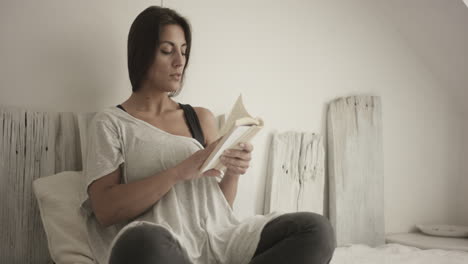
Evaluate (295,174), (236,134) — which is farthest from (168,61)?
(295,174)

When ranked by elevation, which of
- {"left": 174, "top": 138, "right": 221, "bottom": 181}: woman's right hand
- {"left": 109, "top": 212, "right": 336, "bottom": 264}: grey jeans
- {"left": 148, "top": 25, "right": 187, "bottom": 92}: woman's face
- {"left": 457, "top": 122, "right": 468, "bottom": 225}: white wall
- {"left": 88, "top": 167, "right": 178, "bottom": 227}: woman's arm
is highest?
{"left": 148, "top": 25, "right": 187, "bottom": 92}: woman's face

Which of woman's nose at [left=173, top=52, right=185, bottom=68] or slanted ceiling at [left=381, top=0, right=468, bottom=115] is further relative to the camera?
slanted ceiling at [left=381, top=0, right=468, bottom=115]

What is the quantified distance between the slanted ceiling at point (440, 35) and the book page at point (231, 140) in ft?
5.71

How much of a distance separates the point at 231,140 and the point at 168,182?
0.25 meters

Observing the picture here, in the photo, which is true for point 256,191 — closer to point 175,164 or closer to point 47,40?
point 175,164

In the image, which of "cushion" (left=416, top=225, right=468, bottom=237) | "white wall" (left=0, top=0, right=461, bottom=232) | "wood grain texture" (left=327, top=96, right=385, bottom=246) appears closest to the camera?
"white wall" (left=0, top=0, right=461, bottom=232)

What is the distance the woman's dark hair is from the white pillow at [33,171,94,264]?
1.40ft

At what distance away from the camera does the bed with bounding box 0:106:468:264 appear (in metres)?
1.79

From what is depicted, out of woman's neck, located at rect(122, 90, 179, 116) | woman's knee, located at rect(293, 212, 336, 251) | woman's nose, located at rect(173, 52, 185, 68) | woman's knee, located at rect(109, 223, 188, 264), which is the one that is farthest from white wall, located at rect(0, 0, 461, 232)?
woman's knee, located at rect(293, 212, 336, 251)

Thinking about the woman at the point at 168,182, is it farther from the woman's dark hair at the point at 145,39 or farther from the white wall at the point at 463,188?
the white wall at the point at 463,188

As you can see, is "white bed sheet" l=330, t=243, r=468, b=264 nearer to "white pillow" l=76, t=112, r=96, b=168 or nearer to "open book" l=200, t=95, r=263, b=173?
"open book" l=200, t=95, r=263, b=173

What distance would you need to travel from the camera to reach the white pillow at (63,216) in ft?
5.64

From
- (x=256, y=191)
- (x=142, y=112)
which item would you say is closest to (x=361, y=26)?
(x=256, y=191)

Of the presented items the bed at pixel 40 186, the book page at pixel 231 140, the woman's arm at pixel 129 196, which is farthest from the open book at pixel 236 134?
the bed at pixel 40 186
